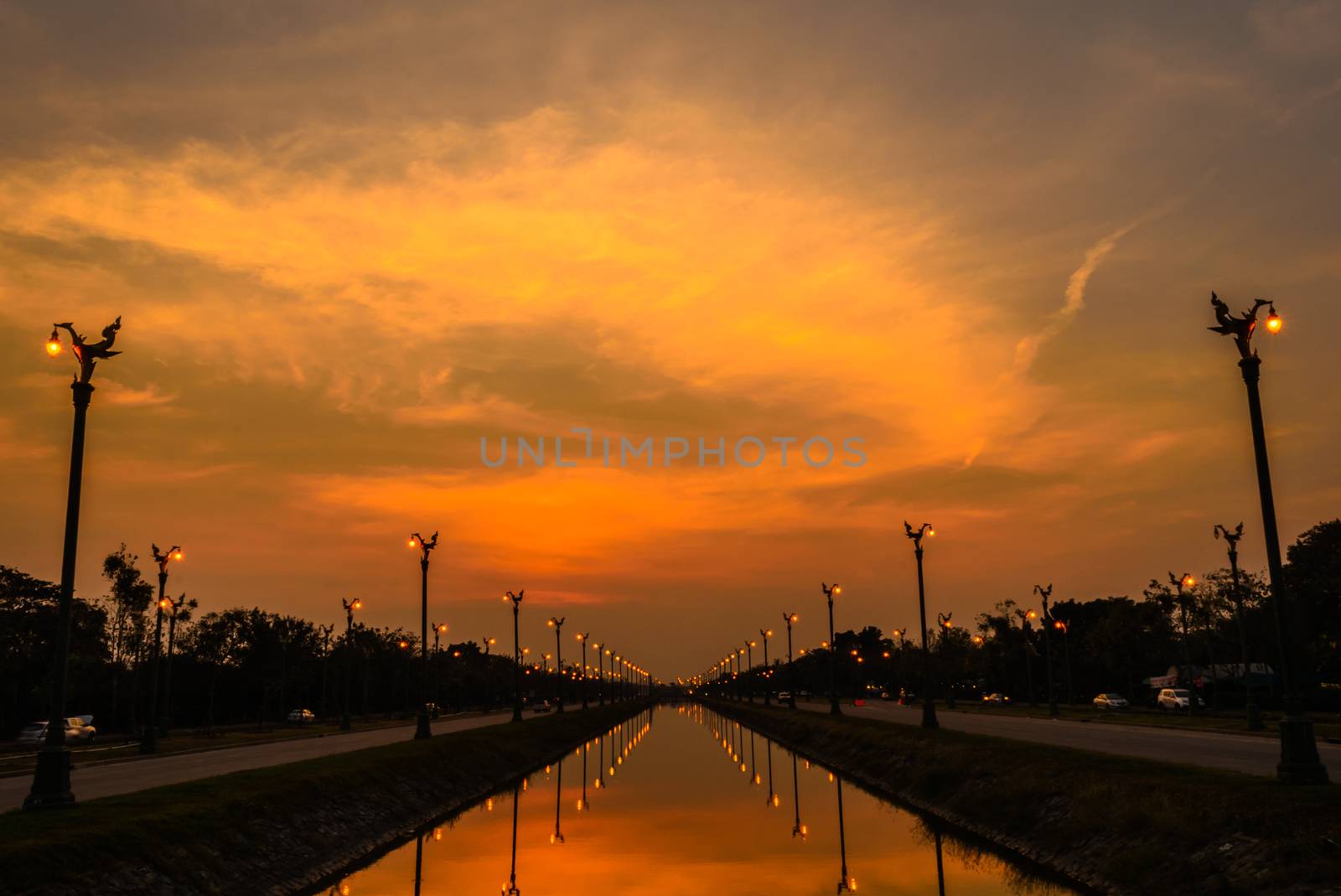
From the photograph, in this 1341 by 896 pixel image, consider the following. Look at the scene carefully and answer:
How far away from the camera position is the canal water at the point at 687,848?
23.3 m

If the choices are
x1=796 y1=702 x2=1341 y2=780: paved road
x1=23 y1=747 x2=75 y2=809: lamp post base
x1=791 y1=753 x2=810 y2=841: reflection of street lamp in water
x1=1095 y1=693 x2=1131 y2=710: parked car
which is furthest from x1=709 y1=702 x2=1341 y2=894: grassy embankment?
x1=1095 y1=693 x2=1131 y2=710: parked car

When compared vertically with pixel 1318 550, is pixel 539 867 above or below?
below

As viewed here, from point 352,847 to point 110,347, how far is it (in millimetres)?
14302

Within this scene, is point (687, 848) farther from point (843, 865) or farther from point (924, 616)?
point (924, 616)

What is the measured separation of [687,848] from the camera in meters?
29.2

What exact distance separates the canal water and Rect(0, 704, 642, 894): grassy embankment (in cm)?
128

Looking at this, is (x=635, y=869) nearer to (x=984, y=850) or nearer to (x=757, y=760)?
(x=984, y=850)

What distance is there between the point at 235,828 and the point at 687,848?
461 inches

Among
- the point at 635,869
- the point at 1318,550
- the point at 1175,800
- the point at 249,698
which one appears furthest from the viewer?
the point at 249,698

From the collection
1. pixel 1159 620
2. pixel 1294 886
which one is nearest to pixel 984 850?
pixel 1294 886

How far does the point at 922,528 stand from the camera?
186ft

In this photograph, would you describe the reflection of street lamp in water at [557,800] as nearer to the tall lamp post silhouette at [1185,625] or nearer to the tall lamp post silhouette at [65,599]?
the tall lamp post silhouette at [65,599]

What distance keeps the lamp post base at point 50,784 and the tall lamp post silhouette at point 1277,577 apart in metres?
25.4

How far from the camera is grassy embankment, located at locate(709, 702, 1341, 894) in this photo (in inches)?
701
